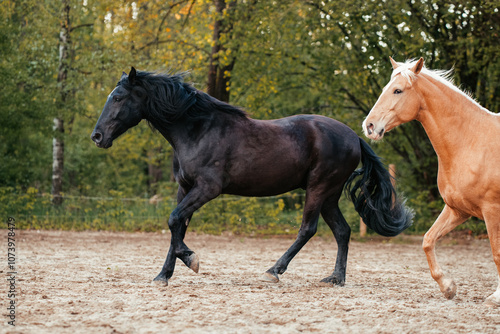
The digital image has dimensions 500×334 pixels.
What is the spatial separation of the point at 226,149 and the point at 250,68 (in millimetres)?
9935

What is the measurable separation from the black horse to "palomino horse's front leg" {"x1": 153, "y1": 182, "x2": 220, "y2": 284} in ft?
0.03

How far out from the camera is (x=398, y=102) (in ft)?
17.3

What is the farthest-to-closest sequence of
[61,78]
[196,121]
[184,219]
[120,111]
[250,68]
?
Answer: [61,78]
[250,68]
[196,121]
[120,111]
[184,219]

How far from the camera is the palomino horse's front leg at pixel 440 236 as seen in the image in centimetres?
538

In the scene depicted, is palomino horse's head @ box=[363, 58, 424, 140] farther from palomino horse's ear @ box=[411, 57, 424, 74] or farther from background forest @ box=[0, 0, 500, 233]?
background forest @ box=[0, 0, 500, 233]

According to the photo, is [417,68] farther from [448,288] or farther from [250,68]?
[250,68]

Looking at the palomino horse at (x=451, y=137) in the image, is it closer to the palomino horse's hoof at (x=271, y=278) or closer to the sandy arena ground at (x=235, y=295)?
the sandy arena ground at (x=235, y=295)

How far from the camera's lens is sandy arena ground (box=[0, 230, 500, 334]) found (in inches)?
161

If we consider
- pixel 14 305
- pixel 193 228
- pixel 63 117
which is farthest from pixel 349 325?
pixel 63 117

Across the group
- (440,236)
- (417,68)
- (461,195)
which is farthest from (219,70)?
(461,195)

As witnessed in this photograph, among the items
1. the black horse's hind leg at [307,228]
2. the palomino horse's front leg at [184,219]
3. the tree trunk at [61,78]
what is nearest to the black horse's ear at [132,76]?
the palomino horse's front leg at [184,219]

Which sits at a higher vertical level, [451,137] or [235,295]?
[451,137]

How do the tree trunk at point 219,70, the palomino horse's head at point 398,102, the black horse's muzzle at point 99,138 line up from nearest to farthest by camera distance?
the palomino horse's head at point 398,102, the black horse's muzzle at point 99,138, the tree trunk at point 219,70

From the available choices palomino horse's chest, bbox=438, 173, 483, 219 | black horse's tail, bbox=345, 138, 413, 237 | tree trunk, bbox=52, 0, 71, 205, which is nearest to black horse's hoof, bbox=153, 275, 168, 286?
black horse's tail, bbox=345, 138, 413, 237
